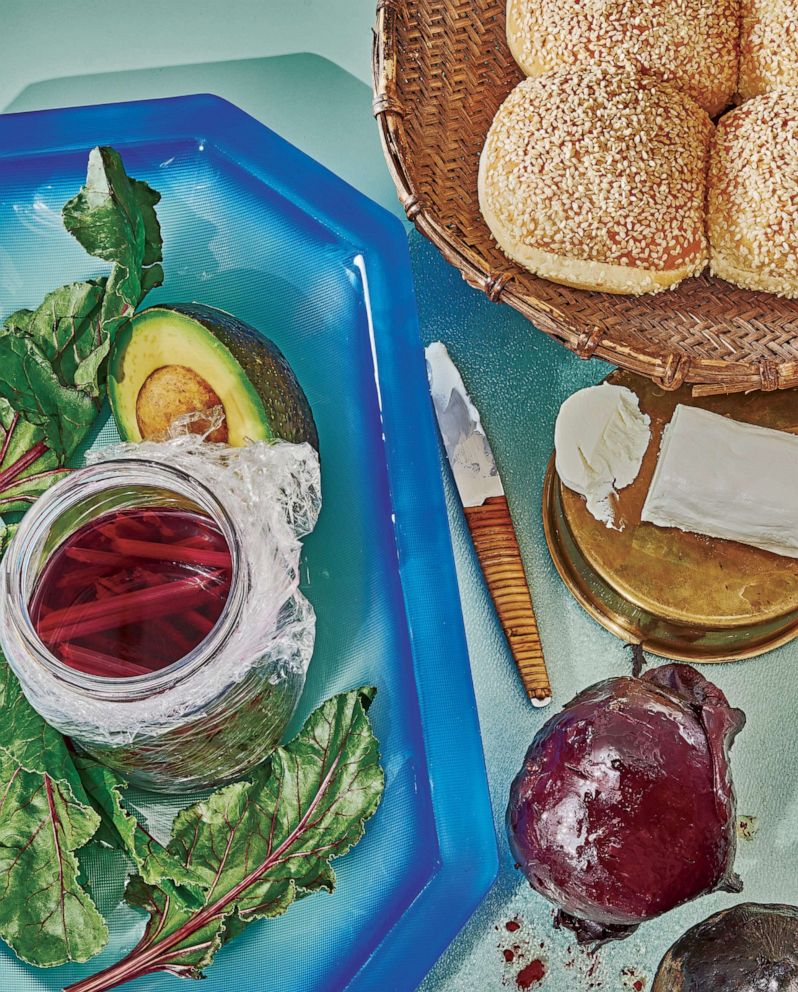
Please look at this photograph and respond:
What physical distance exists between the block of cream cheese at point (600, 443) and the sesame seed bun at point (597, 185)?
93 millimetres

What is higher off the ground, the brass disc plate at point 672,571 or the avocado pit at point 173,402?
the avocado pit at point 173,402

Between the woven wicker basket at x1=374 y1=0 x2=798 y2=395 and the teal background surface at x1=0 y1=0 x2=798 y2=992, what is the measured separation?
0.10 metres

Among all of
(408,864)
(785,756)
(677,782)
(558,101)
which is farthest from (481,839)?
(558,101)

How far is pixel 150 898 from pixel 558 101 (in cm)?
61

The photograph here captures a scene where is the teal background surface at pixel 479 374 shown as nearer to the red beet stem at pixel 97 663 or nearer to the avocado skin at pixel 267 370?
the avocado skin at pixel 267 370

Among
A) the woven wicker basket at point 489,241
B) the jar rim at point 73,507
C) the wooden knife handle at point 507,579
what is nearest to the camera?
the jar rim at point 73,507

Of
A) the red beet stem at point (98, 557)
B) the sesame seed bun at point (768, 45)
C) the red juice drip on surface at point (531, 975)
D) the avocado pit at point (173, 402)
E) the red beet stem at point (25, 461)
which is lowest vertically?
the red juice drip on surface at point (531, 975)

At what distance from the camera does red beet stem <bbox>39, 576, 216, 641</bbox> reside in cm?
59

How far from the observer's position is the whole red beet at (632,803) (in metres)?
0.65

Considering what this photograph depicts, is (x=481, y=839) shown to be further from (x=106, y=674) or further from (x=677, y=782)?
(x=106, y=674)

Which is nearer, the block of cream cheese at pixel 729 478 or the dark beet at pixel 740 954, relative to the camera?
the dark beet at pixel 740 954

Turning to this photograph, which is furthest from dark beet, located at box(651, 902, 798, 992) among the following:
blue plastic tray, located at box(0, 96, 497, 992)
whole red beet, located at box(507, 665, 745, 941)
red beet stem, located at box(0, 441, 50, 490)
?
red beet stem, located at box(0, 441, 50, 490)

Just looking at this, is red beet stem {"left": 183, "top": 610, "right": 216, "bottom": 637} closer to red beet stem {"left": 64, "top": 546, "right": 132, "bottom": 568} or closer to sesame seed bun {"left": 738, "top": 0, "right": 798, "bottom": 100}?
red beet stem {"left": 64, "top": 546, "right": 132, "bottom": 568}

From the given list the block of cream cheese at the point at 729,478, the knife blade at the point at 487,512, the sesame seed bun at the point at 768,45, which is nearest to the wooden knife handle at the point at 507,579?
the knife blade at the point at 487,512
